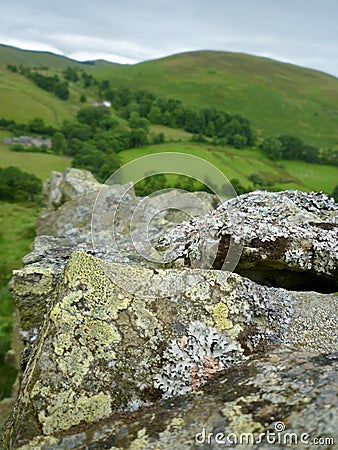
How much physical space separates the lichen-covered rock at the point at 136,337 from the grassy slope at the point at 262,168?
7679 centimetres

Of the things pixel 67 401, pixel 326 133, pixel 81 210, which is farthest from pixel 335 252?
pixel 326 133

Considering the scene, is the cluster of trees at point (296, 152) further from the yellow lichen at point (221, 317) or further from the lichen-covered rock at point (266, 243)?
the yellow lichen at point (221, 317)

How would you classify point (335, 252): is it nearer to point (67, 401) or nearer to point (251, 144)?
point (67, 401)

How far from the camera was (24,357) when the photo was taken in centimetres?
727

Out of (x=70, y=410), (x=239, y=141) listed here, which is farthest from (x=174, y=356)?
(x=239, y=141)

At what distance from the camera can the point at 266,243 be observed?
844 cm

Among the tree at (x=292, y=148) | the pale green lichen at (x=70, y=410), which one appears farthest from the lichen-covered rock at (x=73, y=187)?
the tree at (x=292, y=148)

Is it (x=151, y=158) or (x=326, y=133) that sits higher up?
(x=326, y=133)

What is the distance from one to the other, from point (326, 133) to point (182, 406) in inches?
6364

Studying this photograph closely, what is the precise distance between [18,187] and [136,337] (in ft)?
220

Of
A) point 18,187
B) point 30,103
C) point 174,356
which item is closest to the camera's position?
point 174,356

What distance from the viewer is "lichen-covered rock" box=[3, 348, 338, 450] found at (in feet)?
13.9

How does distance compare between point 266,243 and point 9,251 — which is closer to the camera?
point 266,243

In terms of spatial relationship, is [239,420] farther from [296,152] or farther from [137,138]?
[137,138]
